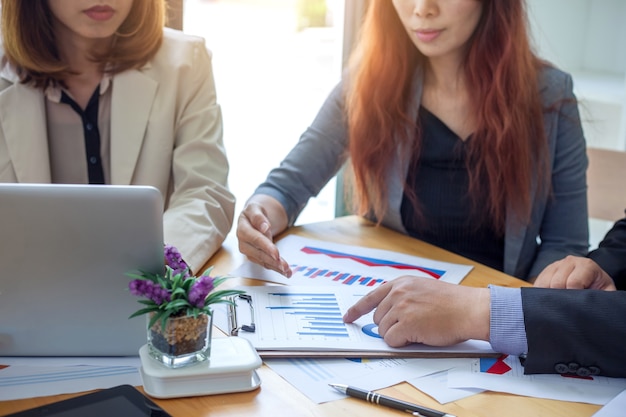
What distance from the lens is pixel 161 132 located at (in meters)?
1.71

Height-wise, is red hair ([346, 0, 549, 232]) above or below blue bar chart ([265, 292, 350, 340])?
above

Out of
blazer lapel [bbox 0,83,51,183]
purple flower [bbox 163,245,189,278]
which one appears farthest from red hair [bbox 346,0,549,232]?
purple flower [bbox 163,245,189,278]

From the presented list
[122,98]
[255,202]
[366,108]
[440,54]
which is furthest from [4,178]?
[440,54]

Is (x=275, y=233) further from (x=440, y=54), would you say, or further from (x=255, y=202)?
(x=440, y=54)

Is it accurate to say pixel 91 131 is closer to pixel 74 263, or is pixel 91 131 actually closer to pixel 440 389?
pixel 74 263

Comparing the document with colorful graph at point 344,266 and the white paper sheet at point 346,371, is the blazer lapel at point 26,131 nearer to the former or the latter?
the document with colorful graph at point 344,266

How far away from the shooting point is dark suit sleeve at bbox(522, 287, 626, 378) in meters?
1.04

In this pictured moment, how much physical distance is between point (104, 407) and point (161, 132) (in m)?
0.91

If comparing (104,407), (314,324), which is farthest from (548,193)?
(104,407)

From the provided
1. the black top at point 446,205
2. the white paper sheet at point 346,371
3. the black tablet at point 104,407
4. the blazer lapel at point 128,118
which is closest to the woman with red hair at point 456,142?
the black top at point 446,205

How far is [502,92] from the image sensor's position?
65.4 inches

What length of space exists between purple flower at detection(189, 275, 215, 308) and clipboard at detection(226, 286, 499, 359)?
0.13 metres

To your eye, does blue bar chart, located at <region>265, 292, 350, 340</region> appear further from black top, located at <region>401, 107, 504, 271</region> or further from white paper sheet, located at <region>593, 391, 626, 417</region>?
black top, located at <region>401, 107, 504, 271</region>

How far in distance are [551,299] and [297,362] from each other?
0.38 meters
